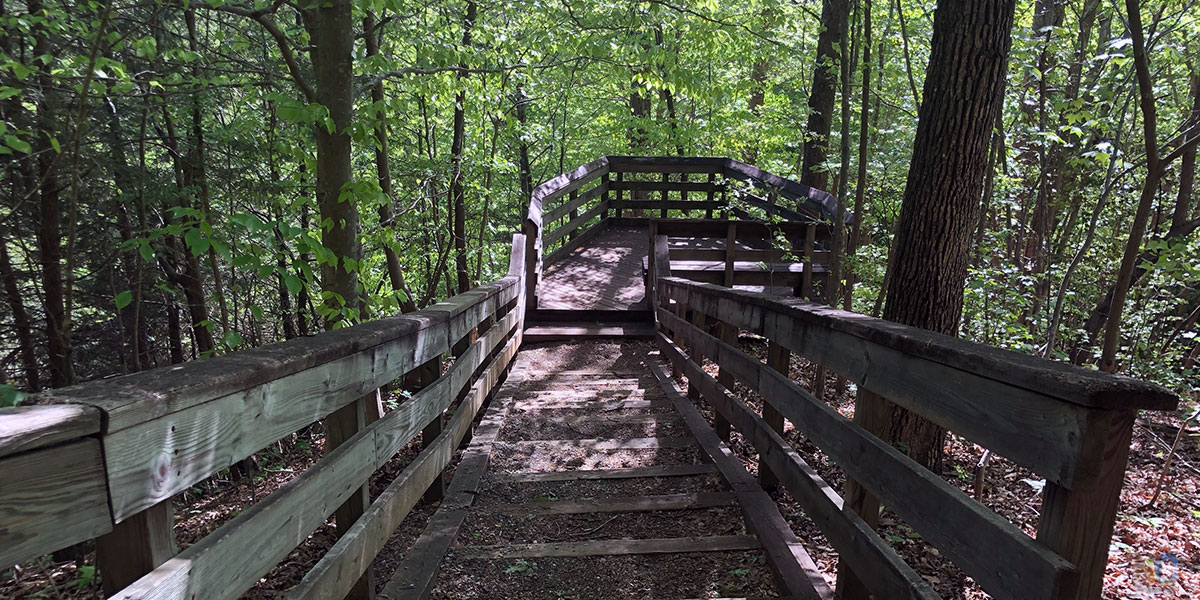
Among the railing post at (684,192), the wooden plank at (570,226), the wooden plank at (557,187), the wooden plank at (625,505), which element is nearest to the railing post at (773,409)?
the wooden plank at (625,505)

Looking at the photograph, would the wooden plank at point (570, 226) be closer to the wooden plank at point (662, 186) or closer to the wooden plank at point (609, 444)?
the wooden plank at point (662, 186)

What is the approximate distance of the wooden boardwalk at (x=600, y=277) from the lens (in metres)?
8.98

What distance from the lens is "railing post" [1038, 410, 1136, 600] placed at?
1383mm

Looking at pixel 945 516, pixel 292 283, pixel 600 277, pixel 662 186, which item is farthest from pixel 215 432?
pixel 662 186

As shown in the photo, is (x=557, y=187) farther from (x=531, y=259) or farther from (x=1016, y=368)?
(x=1016, y=368)

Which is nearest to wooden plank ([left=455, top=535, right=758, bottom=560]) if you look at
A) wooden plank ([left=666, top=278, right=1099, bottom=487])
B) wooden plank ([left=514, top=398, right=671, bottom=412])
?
wooden plank ([left=666, top=278, right=1099, bottom=487])

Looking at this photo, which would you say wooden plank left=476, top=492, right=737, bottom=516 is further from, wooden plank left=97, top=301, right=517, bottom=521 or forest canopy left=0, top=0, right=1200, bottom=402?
forest canopy left=0, top=0, right=1200, bottom=402

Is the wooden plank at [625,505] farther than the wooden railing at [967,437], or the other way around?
the wooden plank at [625,505]

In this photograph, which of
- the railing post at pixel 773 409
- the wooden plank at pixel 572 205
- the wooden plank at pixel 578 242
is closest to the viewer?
the railing post at pixel 773 409

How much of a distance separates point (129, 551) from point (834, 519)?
7.23 feet

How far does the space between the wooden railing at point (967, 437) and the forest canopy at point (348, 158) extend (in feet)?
8.98

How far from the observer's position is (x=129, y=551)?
4.25ft

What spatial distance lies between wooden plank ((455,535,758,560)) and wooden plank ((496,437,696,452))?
4.44 ft

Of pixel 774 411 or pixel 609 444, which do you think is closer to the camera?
pixel 774 411
